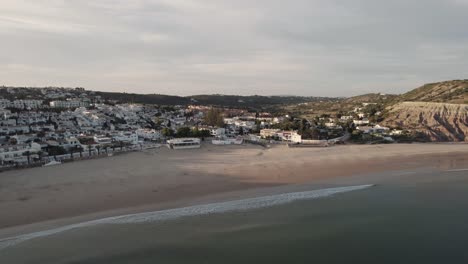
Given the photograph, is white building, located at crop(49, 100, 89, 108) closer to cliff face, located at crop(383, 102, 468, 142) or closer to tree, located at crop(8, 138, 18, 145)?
tree, located at crop(8, 138, 18, 145)

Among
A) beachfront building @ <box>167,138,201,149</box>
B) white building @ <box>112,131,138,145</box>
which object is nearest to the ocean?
beachfront building @ <box>167,138,201,149</box>

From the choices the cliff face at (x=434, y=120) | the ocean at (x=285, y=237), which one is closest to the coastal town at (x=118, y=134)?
the cliff face at (x=434, y=120)

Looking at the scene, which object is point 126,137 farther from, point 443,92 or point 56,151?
point 443,92

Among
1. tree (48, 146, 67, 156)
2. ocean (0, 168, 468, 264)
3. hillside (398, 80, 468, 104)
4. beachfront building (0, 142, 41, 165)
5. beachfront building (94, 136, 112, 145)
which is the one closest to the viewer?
ocean (0, 168, 468, 264)

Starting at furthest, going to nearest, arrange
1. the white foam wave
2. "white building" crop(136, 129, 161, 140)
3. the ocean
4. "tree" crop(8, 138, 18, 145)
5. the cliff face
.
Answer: the cliff face < "white building" crop(136, 129, 161, 140) < "tree" crop(8, 138, 18, 145) < the white foam wave < the ocean

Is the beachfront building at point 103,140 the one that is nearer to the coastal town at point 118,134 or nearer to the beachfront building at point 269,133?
the coastal town at point 118,134

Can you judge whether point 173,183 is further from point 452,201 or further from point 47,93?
point 47,93

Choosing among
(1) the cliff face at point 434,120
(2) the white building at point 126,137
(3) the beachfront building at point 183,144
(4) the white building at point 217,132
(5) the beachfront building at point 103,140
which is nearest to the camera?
(5) the beachfront building at point 103,140
